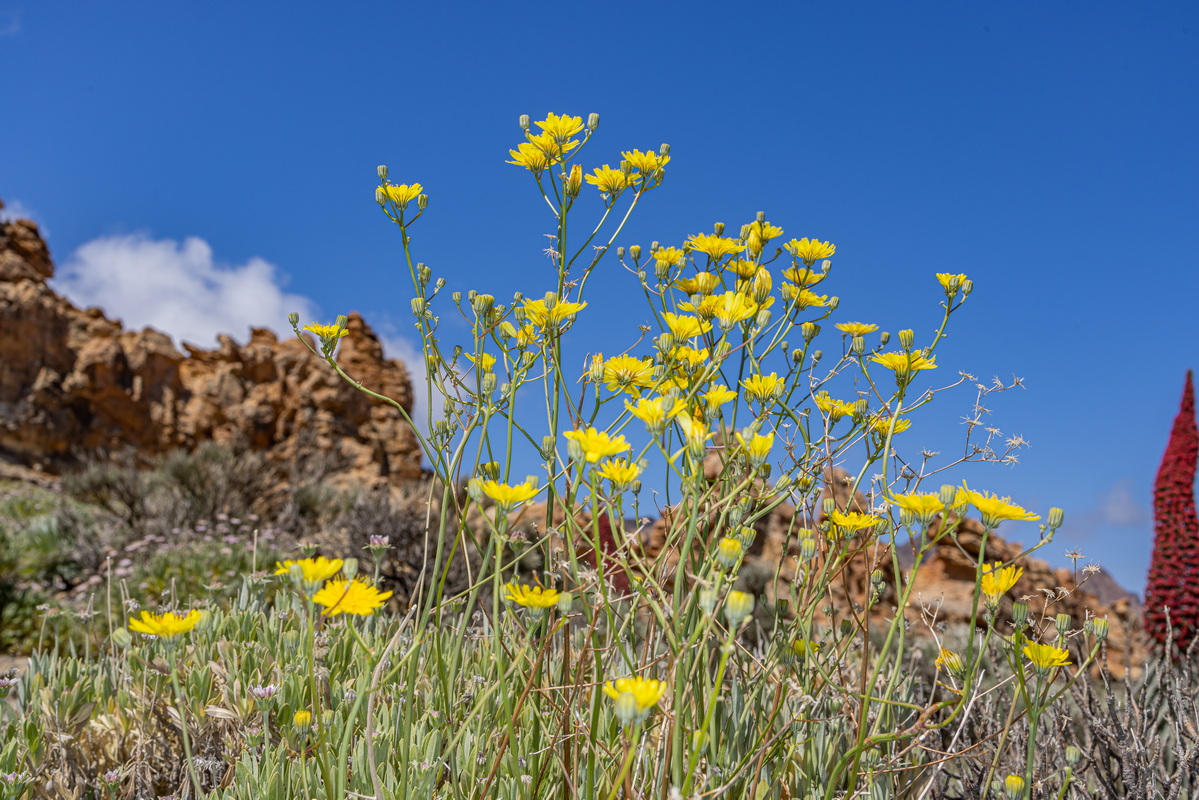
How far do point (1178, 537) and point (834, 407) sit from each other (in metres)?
5.49

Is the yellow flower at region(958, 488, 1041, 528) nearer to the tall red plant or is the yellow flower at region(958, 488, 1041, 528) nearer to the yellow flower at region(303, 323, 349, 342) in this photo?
the yellow flower at region(303, 323, 349, 342)

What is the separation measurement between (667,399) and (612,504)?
181 mm

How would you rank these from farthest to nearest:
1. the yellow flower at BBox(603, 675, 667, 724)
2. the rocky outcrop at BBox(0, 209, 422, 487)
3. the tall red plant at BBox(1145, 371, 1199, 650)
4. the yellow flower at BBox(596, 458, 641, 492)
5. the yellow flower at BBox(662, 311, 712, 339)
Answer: the rocky outcrop at BBox(0, 209, 422, 487) < the tall red plant at BBox(1145, 371, 1199, 650) < the yellow flower at BBox(662, 311, 712, 339) < the yellow flower at BBox(596, 458, 641, 492) < the yellow flower at BBox(603, 675, 667, 724)

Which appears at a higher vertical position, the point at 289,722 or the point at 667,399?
the point at 667,399

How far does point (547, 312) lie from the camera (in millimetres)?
1474

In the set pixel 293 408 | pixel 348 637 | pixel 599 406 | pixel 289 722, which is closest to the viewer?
pixel 599 406

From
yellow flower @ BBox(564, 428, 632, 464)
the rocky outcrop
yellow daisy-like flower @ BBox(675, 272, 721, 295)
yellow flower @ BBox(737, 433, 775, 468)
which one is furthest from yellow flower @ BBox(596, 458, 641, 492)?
the rocky outcrop

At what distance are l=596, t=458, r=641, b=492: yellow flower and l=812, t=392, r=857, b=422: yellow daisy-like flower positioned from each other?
23.2 inches

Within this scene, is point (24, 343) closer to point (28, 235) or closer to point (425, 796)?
point (28, 235)

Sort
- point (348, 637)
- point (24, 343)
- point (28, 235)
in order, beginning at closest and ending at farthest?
1. point (348, 637)
2. point (24, 343)
3. point (28, 235)

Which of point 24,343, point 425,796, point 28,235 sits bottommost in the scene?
point 425,796

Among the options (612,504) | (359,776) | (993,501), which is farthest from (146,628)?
(993,501)

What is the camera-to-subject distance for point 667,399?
1.11 metres

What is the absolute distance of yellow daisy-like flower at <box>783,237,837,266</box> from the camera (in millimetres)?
1757
